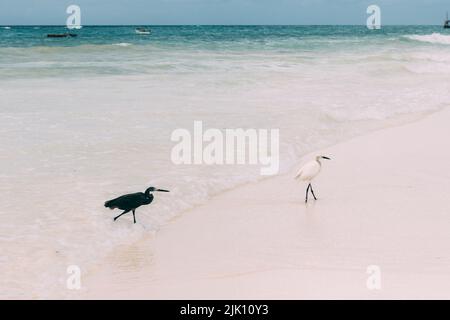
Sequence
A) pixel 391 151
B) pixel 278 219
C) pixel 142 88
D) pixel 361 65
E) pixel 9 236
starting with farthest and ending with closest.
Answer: pixel 361 65 → pixel 142 88 → pixel 391 151 → pixel 278 219 → pixel 9 236

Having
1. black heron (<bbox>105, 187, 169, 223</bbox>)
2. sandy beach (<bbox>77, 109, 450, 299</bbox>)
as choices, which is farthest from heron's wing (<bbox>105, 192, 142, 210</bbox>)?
sandy beach (<bbox>77, 109, 450, 299</bbox>)

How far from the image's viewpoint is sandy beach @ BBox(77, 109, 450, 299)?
4391mm

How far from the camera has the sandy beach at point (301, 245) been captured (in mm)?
4391

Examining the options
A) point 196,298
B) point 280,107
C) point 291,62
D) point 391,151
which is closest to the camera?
point 196,298

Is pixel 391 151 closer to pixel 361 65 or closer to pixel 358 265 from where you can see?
pixel 358 265

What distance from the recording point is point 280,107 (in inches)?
494

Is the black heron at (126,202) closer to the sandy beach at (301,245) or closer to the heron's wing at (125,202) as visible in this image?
the heron's wing at (125,202)

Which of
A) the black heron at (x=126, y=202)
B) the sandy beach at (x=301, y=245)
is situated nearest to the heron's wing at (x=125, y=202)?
the black heron at (x=126, y=202)

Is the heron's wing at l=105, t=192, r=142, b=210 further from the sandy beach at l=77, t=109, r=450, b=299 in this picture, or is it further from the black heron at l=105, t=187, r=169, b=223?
the sandy beach at l=77, t=109, r=450, b=299

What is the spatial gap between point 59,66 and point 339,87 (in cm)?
1165

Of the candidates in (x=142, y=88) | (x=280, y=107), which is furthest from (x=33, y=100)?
(x=280, y=107)

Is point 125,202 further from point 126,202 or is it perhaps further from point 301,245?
point 301,245

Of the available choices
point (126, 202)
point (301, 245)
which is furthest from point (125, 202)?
point (301, 245)

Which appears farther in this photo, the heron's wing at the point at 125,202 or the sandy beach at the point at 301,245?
the heron's wing at the point at 125,202
